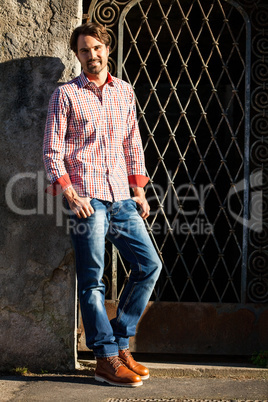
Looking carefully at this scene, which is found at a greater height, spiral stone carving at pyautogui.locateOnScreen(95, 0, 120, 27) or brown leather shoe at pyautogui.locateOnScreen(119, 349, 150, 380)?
spiral stone carving at pyautogui.locateOnScreen(95, 0, 120, 27)

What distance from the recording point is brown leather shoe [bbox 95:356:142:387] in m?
3.29

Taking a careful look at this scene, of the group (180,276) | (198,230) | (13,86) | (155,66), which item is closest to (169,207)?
(198,230)

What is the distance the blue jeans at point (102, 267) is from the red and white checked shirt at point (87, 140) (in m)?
0.13

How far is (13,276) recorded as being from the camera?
3764 mm

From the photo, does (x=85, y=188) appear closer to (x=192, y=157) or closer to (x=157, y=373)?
(x=157, y=373)

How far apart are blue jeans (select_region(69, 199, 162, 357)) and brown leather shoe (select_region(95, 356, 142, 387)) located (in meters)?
0.05

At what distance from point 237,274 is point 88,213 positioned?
2.88 m

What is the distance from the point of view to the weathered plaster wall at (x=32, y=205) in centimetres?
375

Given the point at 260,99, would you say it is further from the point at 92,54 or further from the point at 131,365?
the point at 131,365

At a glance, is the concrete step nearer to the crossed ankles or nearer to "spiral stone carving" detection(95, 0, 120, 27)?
the crossed ankles

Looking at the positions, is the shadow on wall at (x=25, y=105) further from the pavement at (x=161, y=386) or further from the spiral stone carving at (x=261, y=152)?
the spiral stone carving at (x=261, y=152)

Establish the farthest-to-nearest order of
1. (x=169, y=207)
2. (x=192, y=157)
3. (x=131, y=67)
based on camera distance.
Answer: (x=192, y=157) < (x=131, y=67) < (x=169, y=207)

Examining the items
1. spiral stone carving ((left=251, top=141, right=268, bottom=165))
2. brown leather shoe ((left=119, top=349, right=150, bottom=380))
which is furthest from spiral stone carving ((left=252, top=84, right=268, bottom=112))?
brown leather shoe ((left=119, top=349, right=150, bottom=380))

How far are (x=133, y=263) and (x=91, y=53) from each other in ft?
4.37
